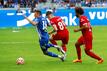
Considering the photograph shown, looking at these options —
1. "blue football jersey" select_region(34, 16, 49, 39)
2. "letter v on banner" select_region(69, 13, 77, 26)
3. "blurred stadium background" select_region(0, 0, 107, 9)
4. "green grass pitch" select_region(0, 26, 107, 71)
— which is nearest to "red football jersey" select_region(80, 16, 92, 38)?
"green grass pitch" select_region(0, 26, 107, 71)

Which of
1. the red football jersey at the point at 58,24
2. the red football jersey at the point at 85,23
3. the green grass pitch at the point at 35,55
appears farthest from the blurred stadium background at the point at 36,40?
the red football jersey at the point at 58,24

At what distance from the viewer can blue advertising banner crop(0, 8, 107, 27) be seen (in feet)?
111

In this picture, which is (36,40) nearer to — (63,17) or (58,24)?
(58,24)

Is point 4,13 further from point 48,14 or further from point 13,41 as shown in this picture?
point 48,14

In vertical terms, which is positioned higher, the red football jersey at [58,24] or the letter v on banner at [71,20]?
the red football jersey at [58,24]

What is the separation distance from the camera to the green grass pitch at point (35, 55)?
15375 mm

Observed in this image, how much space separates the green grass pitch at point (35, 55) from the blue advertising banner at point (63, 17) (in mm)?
Result: 4586

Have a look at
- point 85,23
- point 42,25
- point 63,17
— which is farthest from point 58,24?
point 63,17

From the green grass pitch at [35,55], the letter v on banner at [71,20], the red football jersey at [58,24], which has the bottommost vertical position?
the letter v on banner at [71,20]

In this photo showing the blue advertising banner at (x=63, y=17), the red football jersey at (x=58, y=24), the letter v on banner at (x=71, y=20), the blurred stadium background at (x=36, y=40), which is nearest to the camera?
the blurred stadium background at (x=36, y=40)

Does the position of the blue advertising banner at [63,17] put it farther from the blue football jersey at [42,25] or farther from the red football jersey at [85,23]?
the red football jersey at [85,23]

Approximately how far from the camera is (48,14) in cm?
1666

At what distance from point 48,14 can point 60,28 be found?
130 centimetres

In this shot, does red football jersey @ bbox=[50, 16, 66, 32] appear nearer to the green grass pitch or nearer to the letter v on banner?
the green grass pitch
